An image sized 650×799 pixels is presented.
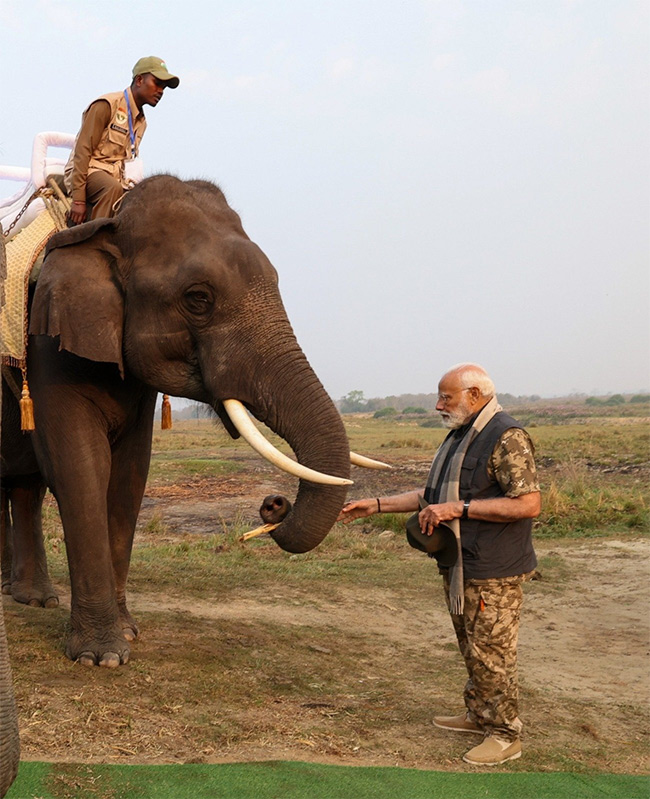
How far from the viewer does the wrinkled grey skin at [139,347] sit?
20.4 feet

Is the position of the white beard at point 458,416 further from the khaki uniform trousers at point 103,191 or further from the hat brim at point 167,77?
the hat brim at point 167,77

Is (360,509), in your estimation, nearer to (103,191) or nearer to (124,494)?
(124,494)

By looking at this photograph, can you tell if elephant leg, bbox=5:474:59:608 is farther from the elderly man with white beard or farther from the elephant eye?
the elderly man with white beard

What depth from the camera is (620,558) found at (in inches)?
480

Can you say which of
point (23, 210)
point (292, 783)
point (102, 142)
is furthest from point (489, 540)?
point (23, 210)

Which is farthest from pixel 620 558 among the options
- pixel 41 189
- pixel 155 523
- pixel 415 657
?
pixel 41 189

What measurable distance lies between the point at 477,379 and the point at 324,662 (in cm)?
286

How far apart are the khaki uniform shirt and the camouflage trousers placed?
13.4 feet

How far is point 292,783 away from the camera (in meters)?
4.70

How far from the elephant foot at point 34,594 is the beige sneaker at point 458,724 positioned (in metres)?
3.95

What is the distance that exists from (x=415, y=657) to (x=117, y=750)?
3278 mm

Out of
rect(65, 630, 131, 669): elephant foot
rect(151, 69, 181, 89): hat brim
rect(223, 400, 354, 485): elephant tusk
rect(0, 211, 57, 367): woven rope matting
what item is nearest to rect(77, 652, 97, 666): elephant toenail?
rect(65, 630, 131, 669): elephant foot

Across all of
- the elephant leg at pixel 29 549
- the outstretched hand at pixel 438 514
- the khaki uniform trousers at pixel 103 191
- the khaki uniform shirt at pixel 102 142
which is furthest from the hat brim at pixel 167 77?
the outstretched hand at pixel 438 514

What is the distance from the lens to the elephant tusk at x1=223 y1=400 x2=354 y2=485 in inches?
224
